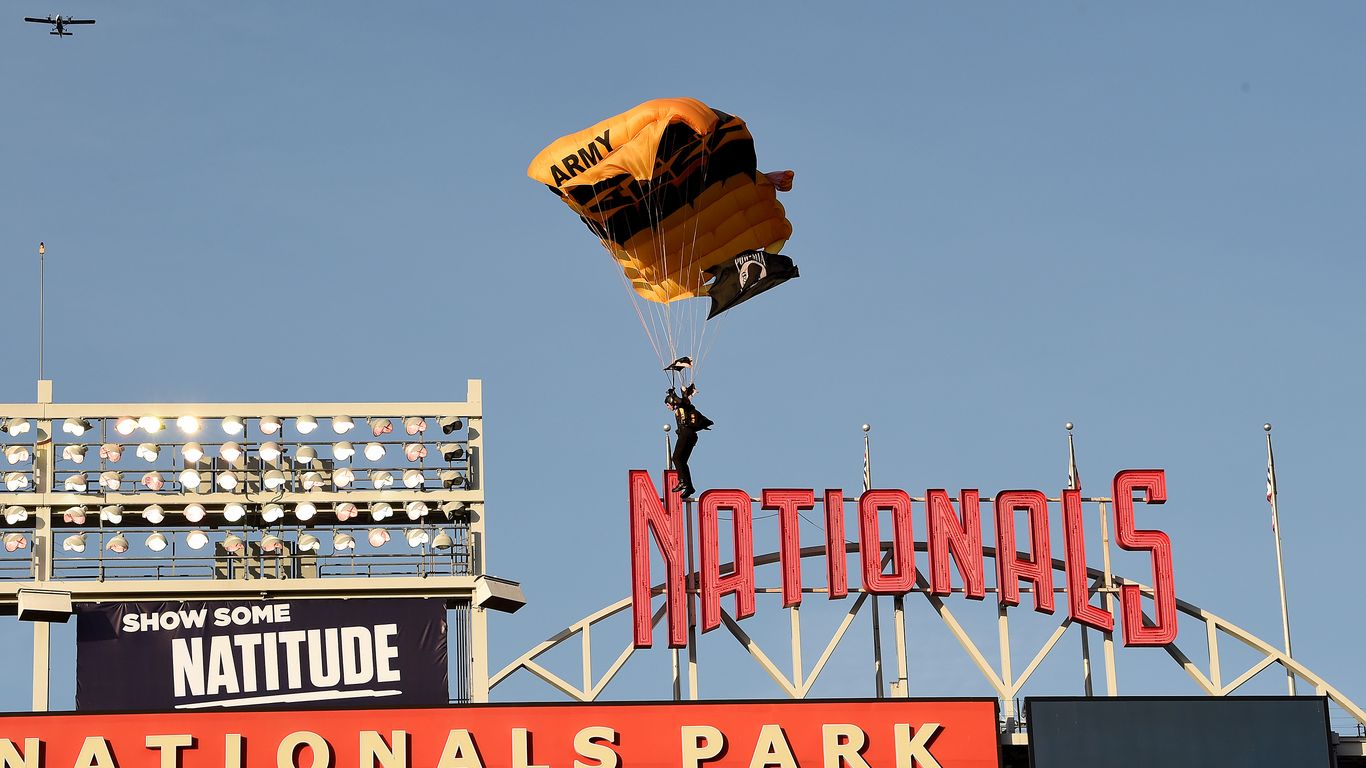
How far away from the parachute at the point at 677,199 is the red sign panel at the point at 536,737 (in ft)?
26.1

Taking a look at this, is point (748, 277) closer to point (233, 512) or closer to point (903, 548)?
point (903, 548)

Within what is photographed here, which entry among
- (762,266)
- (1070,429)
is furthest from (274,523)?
(1070,429)

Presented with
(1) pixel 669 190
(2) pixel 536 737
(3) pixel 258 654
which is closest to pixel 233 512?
(3) pixel 258 654

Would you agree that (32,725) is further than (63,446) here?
No

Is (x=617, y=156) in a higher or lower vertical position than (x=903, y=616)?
higher

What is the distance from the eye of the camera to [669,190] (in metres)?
61.4

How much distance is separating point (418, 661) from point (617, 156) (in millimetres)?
11957

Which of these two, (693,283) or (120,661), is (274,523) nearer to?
(120,661)

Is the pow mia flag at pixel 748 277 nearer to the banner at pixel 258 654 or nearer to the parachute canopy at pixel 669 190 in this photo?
the parachute canopy at pixel 669 190

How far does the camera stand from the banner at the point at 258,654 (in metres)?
58.6

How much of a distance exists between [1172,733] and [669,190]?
16418 mm

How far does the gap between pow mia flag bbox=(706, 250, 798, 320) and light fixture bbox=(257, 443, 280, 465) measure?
10.4 metres

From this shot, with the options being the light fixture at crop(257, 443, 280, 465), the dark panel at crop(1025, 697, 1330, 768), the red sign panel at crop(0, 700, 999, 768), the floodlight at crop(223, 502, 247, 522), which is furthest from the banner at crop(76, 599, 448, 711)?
the dark panel at crop(1025, 697, 1330, 768)

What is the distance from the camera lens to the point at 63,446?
199 ft
